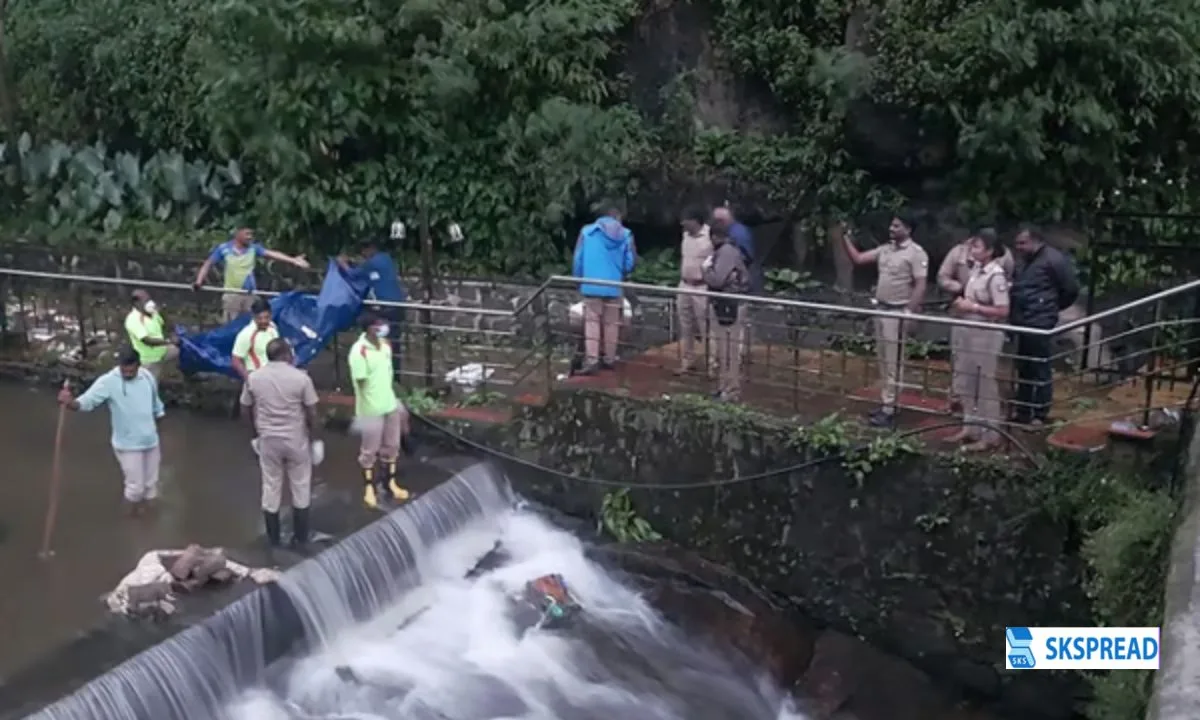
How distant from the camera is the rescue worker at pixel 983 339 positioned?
351 inches

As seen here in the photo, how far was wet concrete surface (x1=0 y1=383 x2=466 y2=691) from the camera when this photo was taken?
7.76m

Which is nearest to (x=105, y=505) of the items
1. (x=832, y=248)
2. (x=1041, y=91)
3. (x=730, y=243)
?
(x=730, y=243)

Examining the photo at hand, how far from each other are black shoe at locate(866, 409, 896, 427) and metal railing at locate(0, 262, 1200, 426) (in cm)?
20

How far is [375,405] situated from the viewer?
959cm

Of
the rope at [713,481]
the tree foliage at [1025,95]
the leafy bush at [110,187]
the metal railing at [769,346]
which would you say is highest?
the tree foliage at [1025,95]

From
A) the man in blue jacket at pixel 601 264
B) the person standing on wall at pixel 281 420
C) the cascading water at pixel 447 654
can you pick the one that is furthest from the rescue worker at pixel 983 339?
the person standing on wall at pixel 281 420

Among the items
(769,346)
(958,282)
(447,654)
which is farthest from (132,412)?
(958,282)

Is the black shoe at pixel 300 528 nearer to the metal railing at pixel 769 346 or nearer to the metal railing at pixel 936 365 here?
the metal railing at pixel 769 346

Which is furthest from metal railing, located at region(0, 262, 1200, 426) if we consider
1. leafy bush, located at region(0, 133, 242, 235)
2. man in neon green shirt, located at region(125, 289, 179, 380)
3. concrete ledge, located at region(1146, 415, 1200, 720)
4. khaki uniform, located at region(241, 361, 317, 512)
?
leafy bush, located at region(0, 133, 242, 235)

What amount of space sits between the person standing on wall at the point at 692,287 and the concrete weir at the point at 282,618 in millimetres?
2187

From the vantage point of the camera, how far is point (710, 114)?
55.0ft

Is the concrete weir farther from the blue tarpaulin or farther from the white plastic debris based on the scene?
the blue tarpaulin

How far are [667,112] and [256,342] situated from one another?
26.9 ft

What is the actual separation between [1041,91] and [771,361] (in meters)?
5.08
